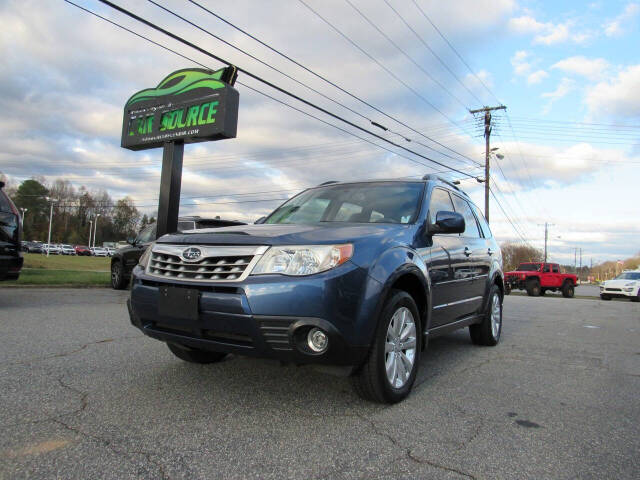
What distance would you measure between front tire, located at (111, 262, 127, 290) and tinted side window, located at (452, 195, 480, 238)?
866 cm

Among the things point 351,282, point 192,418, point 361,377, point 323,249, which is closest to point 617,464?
point 361,377

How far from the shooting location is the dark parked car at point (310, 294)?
8.68 ft

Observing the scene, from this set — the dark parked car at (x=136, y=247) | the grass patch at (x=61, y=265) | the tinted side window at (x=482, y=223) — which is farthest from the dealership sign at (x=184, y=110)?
the grass patch at (x=61, y=265)

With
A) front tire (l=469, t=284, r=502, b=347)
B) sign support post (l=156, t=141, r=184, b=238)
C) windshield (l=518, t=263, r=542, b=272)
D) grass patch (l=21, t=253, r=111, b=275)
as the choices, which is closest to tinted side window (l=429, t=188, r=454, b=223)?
front tire (l=469, t=284, r=502, b=347)

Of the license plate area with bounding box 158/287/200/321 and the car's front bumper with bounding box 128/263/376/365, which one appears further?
the license plate area with bounding box 158/287/200/321

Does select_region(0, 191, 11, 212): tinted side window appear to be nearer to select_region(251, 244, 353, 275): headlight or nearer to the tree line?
select_region(251, 244, 353, 275): headlight

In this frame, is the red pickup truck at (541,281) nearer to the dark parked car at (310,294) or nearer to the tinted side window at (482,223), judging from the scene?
the tinted side window at (482,223)

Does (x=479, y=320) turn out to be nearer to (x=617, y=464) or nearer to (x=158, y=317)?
(x=617, y=464)

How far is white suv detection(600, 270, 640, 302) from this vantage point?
19.8 m

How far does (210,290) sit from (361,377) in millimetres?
1110

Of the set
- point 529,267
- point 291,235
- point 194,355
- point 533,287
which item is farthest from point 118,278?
point 529,267

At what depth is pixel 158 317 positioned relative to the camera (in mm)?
3012

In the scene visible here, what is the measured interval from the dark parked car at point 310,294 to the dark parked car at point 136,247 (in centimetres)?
647

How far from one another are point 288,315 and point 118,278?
9.79 meters
